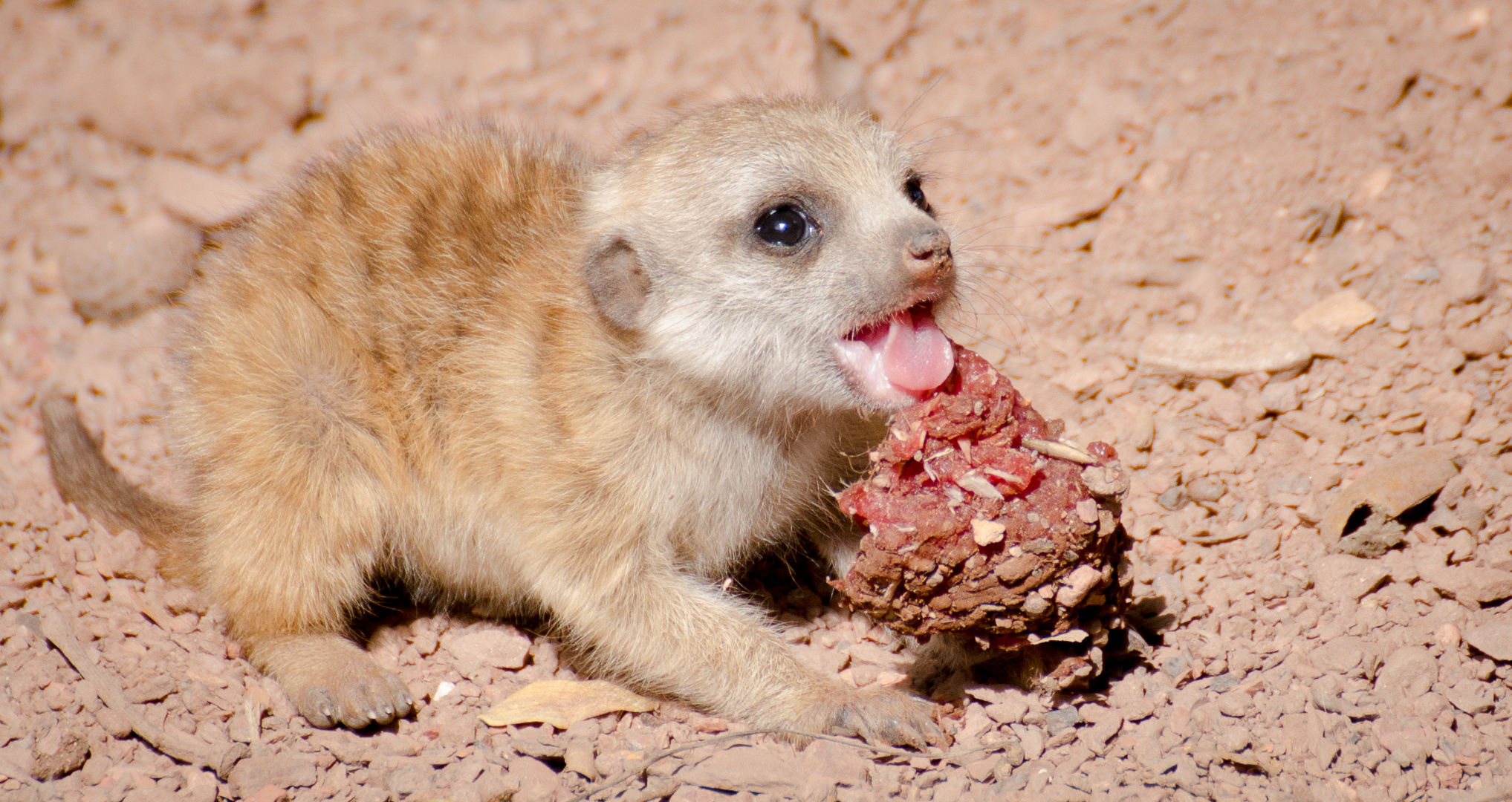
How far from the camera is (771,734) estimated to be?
3.08 meters

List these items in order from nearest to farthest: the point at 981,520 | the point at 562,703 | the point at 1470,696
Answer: the point at 981,520 → the point at 1470,696 → the point at 562,703

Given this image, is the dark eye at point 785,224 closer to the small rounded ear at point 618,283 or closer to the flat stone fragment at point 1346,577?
the small rounded ear at point 618,283

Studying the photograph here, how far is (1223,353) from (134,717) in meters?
3.51

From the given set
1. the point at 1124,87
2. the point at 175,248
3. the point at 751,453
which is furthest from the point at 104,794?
the point at 1124,87

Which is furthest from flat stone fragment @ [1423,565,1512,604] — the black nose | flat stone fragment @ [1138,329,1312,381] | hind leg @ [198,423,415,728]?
hind leg @ [198,423,415,728]

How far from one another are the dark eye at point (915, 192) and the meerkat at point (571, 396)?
0.04ft

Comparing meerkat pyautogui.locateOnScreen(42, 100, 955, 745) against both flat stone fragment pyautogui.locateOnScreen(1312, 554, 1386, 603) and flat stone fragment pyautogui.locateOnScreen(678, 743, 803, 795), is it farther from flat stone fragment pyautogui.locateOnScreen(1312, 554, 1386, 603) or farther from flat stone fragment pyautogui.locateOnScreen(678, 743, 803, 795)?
flat stone fragment pyautogui.locateOnScreen(1312, 554, 1386, 603)

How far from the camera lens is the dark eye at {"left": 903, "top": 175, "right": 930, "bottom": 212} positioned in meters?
3.43

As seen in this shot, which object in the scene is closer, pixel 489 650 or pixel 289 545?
pixel 289 545

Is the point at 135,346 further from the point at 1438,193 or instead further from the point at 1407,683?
the point at 1438,193

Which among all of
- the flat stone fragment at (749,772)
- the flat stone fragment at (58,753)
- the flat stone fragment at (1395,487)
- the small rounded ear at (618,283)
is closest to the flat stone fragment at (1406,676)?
the flat stone fragment at (1395,487)

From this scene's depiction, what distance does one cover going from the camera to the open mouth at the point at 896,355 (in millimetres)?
2809

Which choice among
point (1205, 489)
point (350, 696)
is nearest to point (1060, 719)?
point (1205, 489)

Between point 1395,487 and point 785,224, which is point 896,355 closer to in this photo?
point 785,224
